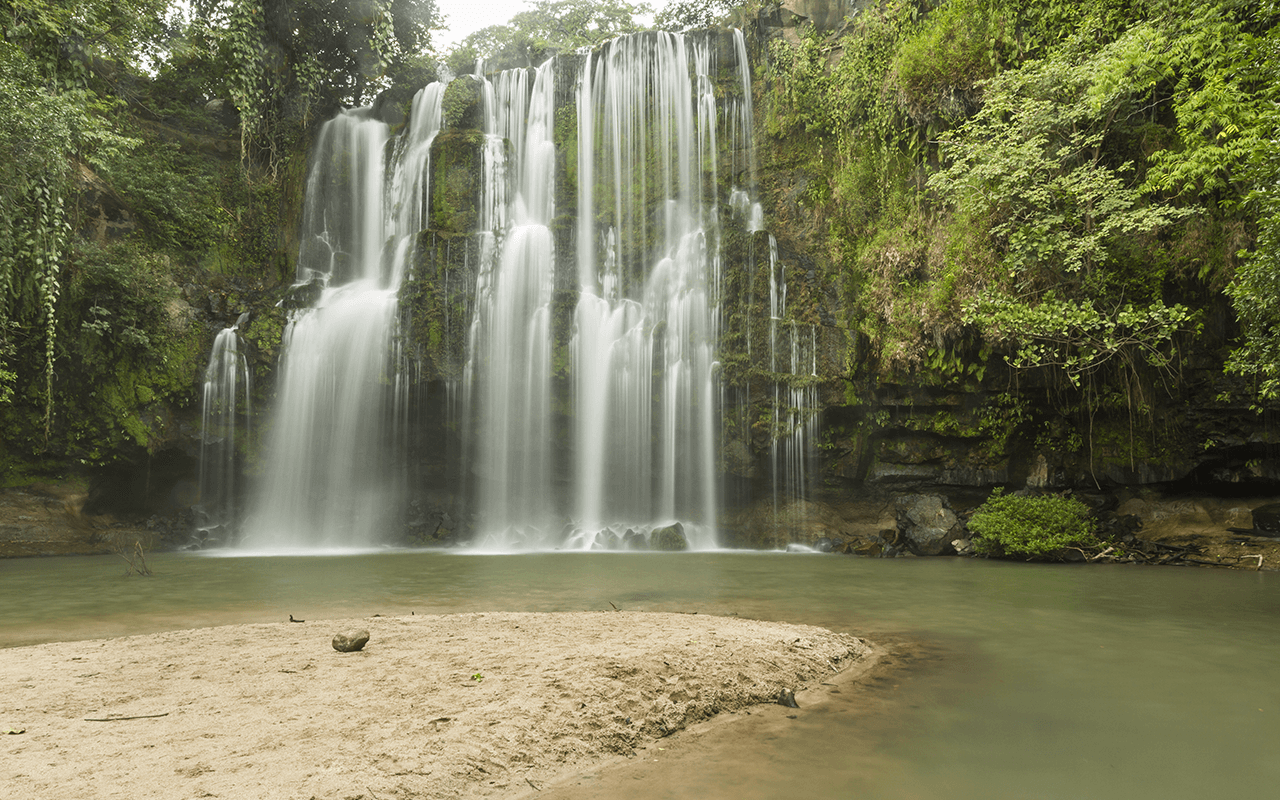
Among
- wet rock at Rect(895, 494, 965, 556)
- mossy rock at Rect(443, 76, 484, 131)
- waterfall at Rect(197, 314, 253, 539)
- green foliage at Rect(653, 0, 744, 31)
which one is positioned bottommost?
wet rock at Rect(895, 494, 965, 556)

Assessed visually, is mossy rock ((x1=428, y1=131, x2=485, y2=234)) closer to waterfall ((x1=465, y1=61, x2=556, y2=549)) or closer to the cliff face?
the cliff face

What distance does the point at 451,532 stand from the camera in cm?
1841

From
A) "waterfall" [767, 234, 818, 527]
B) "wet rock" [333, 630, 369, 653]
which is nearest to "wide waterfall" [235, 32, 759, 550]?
"waterfall" [767, 234, 818, 527]

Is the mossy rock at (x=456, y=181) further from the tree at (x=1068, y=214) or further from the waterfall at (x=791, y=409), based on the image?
A: the tree at (x=1068, y=214)

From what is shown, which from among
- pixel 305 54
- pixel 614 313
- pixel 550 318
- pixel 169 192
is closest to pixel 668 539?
pixel 614 313

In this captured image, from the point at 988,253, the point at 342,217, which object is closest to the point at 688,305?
the point at 988,253

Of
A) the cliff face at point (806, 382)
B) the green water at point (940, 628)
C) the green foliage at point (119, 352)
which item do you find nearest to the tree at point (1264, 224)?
the cliff face at point (806, 382)

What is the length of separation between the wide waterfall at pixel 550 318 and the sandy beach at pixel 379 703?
10.5m

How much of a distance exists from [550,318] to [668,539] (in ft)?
21.5

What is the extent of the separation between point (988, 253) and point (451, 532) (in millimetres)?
14427

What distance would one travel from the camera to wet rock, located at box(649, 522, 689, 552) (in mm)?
15594

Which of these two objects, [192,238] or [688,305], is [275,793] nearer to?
[688,305]

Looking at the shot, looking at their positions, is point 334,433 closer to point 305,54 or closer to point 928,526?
point 305,54

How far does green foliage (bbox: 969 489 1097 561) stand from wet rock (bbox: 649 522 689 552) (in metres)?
6.01
